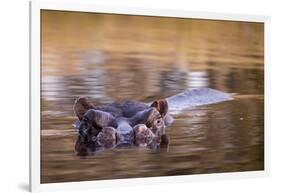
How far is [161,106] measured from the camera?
245cm

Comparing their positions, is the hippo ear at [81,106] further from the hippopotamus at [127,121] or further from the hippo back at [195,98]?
the hippo back at [195,98]

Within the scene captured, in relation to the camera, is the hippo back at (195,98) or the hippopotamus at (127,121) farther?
the hippo back at (195,98)

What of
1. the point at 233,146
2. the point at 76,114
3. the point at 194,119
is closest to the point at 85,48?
the point at 76,114

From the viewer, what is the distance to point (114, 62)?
237cm

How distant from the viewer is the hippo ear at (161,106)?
96.1 inches

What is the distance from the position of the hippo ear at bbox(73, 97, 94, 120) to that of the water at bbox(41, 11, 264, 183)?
0.07 ft

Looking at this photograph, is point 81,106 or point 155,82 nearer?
point 81,106

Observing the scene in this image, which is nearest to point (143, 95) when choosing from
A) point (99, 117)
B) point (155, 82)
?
point (155, 82)

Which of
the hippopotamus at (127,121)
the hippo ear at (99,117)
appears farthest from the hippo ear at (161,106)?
the hippo ear at (99,117)

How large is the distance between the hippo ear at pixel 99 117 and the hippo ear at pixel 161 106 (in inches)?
8.5

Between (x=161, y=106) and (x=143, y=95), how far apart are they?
0.10 m

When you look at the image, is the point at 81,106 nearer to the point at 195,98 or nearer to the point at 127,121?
the point at 127,121

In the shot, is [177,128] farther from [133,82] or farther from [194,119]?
[133,82]

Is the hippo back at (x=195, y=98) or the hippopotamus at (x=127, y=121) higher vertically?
the hippo back at (x=195, y=98)
